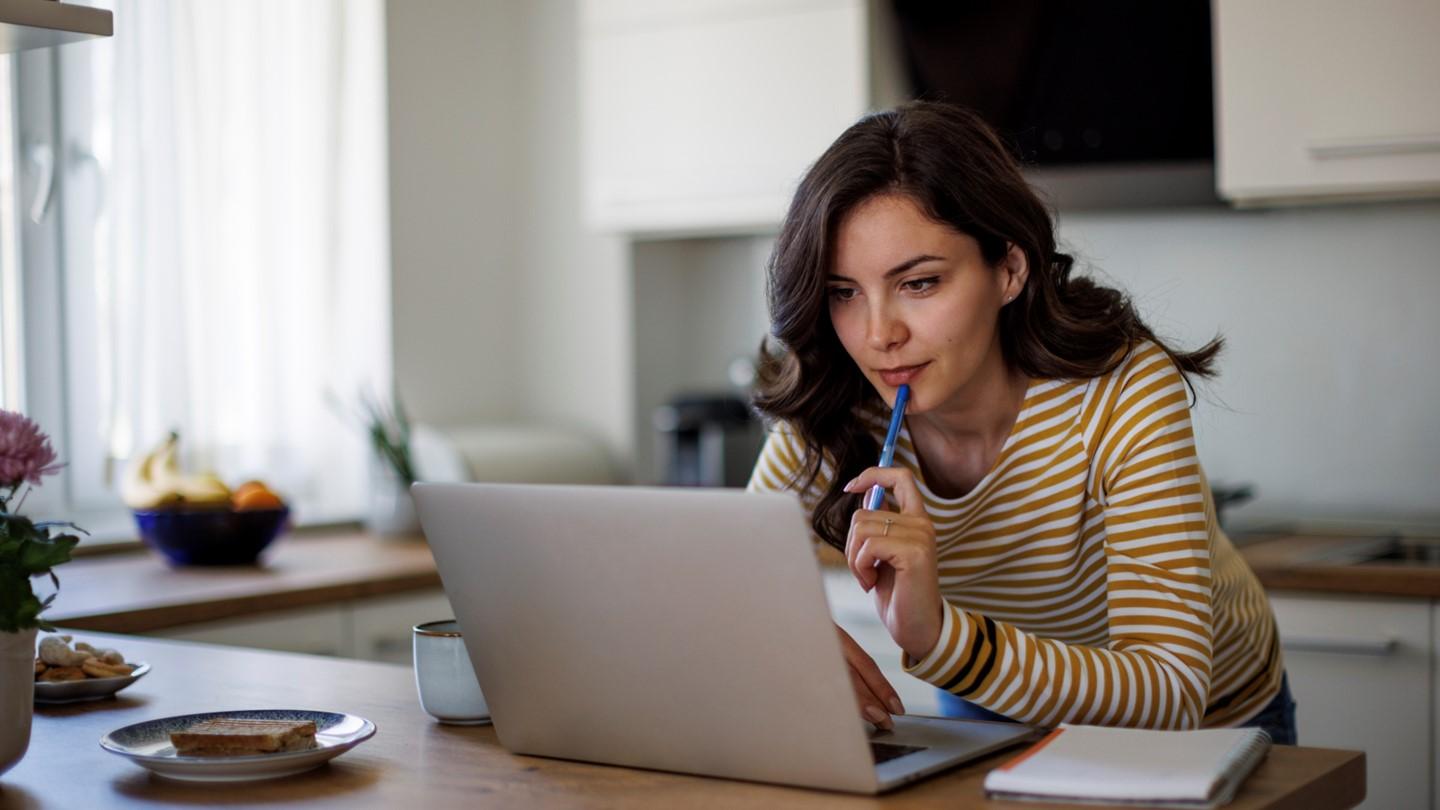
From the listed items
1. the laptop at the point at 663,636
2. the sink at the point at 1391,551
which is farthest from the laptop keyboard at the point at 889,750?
the sink at the point at 1391,551

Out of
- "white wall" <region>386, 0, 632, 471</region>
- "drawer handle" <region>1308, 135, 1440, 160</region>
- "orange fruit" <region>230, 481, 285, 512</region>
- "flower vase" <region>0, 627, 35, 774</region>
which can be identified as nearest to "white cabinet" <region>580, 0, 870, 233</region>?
"white wall" <region>386, 0, 632, 471</region>

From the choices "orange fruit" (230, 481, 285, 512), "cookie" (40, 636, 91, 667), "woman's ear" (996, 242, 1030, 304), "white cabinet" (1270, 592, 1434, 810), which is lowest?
"white cabinet" (1270, 592, 1434, 810)

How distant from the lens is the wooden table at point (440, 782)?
989 millimetres

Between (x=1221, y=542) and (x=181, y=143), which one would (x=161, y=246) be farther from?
(x=1221, y=542)

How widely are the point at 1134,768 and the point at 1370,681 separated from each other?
147 cm

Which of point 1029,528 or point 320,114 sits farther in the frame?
point 320,114

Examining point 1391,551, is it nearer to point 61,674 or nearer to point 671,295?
point 671,295

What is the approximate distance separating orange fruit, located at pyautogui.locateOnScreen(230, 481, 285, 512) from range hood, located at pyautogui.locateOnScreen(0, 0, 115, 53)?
125 centimetres

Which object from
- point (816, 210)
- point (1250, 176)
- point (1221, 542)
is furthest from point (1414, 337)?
point (816, 210)

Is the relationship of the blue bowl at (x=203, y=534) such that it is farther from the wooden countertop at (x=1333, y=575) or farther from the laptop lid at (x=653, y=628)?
the wooden countertop at (x=1333, y=575)

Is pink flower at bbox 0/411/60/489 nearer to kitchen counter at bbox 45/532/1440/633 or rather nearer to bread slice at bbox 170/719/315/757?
bread slice at bbox 170/719/315/757

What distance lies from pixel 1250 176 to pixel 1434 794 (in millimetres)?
995

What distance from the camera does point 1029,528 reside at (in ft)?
4.75

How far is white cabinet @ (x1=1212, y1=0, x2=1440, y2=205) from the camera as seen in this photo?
93.4 inches
